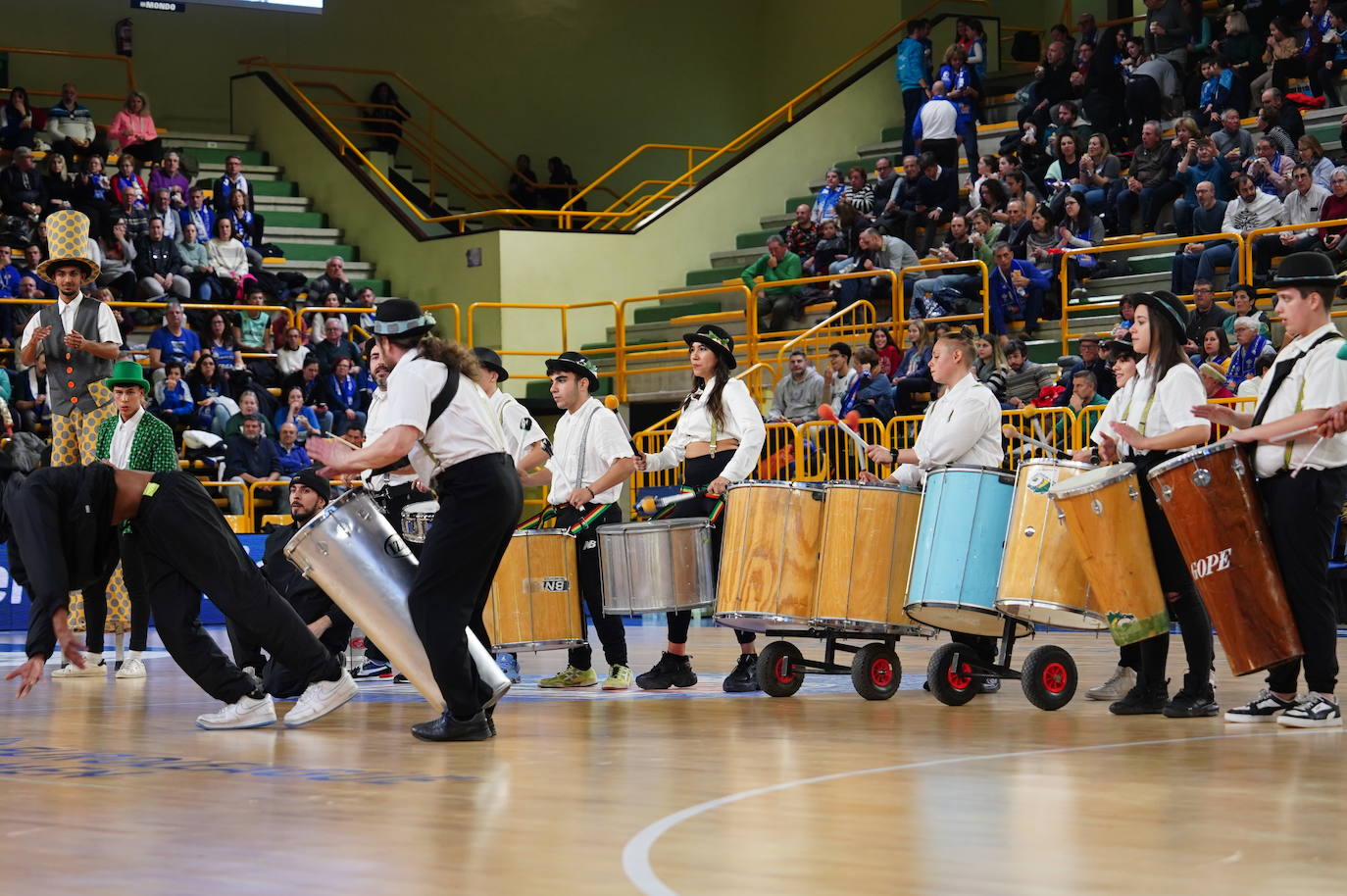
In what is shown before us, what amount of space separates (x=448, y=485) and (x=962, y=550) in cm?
258

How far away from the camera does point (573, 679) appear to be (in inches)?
426

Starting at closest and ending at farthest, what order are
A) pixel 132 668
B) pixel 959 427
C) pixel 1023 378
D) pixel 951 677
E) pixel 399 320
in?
1. pixel 399 320
2. pixel 951 677
3. pixel 959 427
4. pixel 132 668
5. pixel 1023 378

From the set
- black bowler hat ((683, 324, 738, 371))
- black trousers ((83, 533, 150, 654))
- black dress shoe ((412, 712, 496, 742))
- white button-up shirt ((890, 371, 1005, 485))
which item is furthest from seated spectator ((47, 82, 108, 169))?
black dress shoe ((412, 712, 496, 742))

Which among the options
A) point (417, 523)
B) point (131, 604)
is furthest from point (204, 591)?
point (131, 604)

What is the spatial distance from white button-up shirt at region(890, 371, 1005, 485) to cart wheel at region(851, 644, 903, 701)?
0.89 m

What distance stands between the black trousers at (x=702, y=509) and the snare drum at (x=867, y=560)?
1061mm

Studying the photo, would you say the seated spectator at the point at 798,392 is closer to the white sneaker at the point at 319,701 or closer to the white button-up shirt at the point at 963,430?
the white button-up shirt at the point at 963,430

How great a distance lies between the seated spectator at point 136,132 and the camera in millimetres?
23594

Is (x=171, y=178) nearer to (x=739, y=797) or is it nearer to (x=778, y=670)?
(x=778, y=670)

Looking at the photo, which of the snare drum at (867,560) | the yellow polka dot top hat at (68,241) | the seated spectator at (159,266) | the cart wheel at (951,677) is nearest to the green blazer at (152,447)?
the yellow polka dot top hat at (68,241)

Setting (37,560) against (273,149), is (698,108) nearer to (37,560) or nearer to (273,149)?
(273,149)

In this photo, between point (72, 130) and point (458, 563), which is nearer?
point (458, 563)

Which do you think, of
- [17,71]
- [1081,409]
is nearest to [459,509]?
[1081,409]

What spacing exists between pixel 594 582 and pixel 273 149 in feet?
58.5
